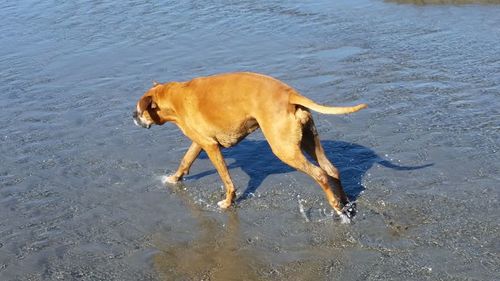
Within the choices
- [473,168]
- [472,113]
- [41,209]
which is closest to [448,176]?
[473,168]

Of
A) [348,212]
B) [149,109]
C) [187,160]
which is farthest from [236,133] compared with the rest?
[348,212]

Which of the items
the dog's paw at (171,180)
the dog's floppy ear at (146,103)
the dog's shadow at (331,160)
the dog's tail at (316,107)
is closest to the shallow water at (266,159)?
the dog's shadow at (331,160)

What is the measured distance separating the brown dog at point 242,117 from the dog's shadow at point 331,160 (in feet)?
1.33

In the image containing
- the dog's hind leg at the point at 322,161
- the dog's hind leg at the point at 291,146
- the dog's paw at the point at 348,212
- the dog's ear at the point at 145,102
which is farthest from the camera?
the dog's ear at the point at 145,102

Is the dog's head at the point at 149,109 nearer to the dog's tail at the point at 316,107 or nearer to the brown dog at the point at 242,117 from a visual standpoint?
the brown dog at the point at 242,117

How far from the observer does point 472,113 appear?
729cm

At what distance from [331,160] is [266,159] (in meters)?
0.74

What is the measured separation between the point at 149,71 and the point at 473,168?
5.39 meters

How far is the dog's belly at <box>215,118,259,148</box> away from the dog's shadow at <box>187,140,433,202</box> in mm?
613

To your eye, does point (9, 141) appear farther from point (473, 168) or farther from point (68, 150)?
point (473, 168)

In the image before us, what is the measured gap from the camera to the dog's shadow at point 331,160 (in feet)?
20.9

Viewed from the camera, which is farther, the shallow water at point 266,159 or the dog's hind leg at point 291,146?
the dog's hind leg at point 291,146

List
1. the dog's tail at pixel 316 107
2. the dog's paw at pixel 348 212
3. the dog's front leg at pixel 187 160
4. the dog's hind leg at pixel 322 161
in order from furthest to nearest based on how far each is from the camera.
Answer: the dog's front leg at pixel 187 160 → the dog's hind leg at pixel 322 161 → the dog's paw at pixel 348 212 → the dog's tail at pixel 316 107

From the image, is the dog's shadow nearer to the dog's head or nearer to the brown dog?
the brown dog
